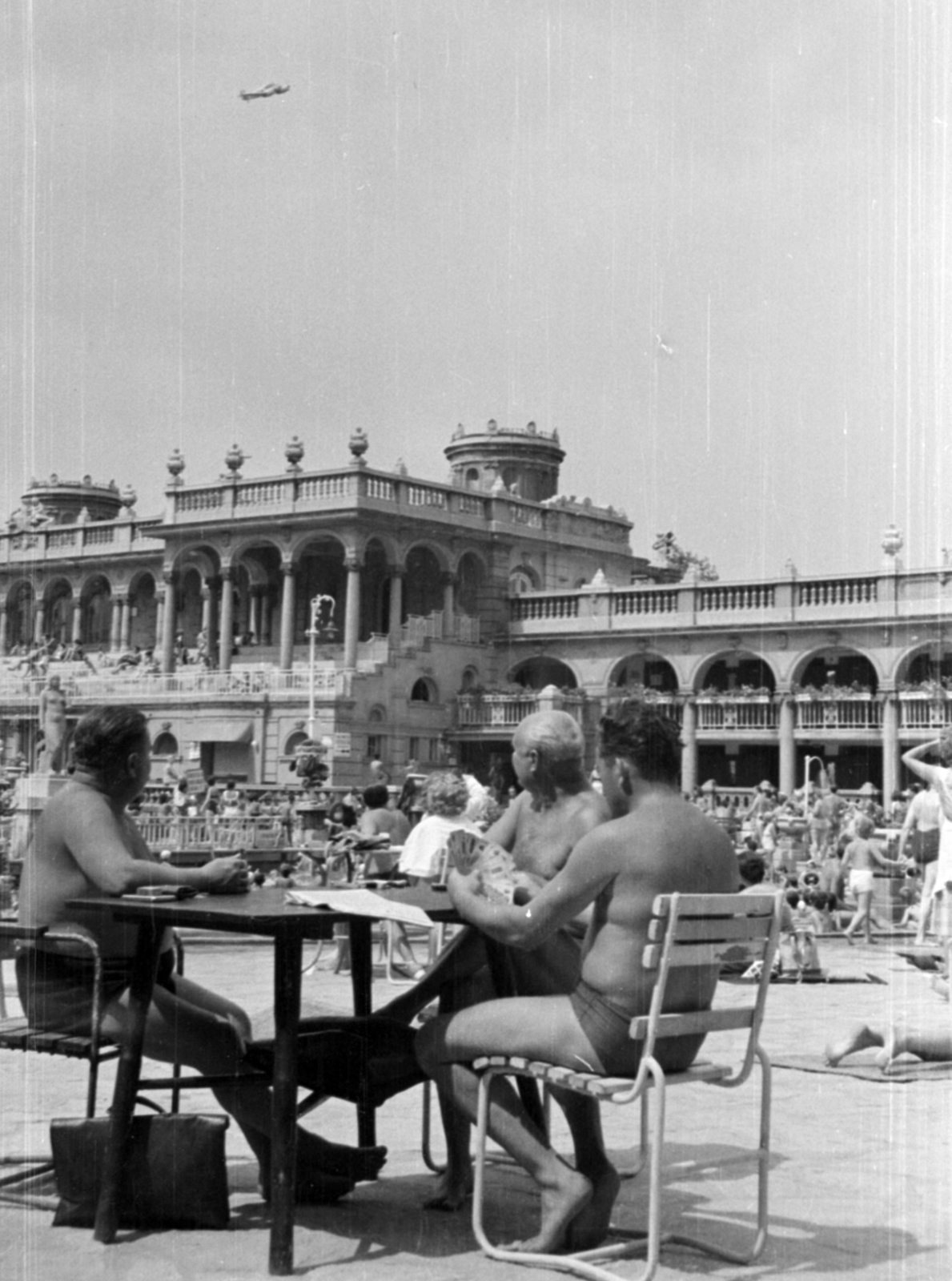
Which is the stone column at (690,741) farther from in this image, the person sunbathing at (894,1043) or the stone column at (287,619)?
the person sunbathing at (894,1043)

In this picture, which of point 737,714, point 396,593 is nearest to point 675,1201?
point 737,714

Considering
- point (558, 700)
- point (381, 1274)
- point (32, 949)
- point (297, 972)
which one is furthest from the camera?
point (558, 700)

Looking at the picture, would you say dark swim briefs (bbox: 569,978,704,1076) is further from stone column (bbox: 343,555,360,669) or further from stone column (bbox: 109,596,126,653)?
stone column (bbox: 109,596,126,653)

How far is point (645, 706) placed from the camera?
505 cm

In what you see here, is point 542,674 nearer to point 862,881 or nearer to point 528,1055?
point 862,881

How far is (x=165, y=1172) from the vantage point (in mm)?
5105

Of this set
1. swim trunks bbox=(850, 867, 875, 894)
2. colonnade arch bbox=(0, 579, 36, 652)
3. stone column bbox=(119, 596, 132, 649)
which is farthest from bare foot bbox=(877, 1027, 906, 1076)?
colonnade arch bbox=(0, 579, 36, 652)

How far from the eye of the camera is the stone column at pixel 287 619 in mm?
46219

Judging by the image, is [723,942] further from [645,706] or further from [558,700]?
[558,700]

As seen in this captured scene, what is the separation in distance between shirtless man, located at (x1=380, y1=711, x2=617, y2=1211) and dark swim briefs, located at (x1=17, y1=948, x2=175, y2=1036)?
923mm

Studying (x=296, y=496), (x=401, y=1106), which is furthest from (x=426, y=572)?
(x=401, y=1106)

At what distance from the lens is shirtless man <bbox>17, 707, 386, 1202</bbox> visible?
5.31 m

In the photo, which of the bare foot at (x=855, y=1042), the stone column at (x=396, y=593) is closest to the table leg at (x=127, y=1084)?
the bare foot at (x=855, y=1042)

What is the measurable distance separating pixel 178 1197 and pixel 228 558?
44.0 metres
